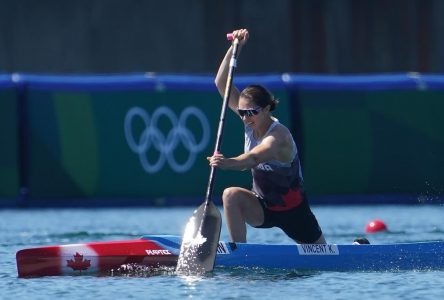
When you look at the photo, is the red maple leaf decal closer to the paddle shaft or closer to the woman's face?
the paddle shaft

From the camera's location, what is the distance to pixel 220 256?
11.2 meters

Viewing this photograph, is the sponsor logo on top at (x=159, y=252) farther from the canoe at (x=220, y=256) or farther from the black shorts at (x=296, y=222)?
the black shorts at (x=296, y=222)

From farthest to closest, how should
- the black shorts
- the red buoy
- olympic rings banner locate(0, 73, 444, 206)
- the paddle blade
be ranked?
olympic rings banner locate(0, 73, 444, 206) < the red buoy < the black shorts < the paddle blade

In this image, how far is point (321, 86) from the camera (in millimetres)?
17906

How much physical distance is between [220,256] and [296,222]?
0.67 m

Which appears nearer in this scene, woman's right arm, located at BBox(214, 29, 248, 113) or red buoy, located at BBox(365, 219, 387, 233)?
woman's right arm, located at BBox(214, 29, 248, 113)

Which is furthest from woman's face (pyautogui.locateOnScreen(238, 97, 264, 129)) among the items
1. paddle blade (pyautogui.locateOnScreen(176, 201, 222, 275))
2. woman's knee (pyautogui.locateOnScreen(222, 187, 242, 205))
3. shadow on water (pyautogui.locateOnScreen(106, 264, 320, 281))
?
shadow on water (pyautogui.locateOnScreen(106, 264, 320, 281))

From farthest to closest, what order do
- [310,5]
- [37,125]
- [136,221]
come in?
[310,5]
[37,125]
[136,221]

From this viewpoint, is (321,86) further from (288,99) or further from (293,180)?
(293,180)

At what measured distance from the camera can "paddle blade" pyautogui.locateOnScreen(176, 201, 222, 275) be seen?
11.2 metres

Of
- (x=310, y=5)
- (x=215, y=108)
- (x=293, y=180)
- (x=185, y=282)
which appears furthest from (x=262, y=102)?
(x=310, y=5)

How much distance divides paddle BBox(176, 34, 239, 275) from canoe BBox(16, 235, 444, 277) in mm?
58

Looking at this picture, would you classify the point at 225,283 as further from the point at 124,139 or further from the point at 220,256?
the point at 124,139

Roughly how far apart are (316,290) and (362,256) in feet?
3.40
